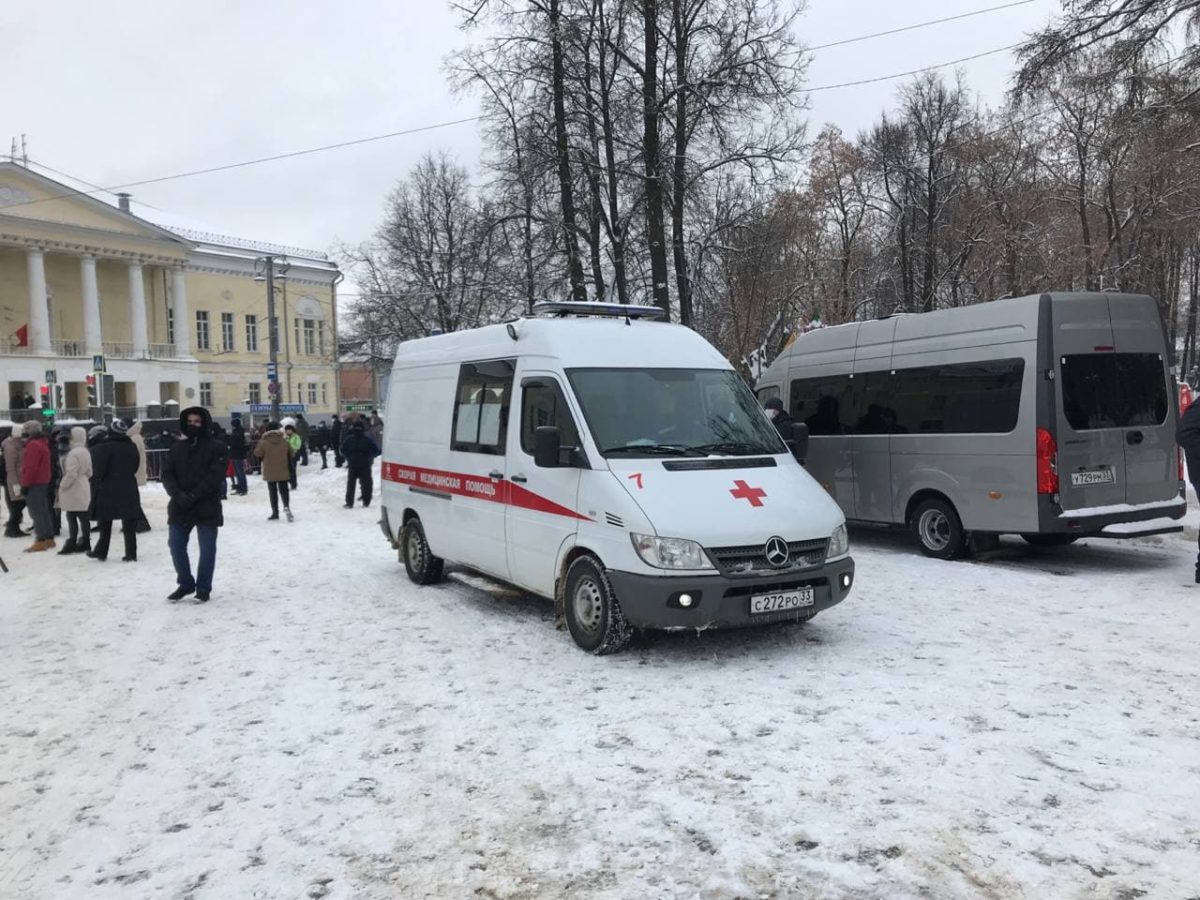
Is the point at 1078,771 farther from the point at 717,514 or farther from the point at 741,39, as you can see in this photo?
the point at 741,39

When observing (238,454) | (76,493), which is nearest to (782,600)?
(76,493)

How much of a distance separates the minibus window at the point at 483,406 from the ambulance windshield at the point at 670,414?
965mm

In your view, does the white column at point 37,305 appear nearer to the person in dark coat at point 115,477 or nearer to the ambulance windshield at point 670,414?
the person in dark coat at point 115,477

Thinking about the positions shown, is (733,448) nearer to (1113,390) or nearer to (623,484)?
(623,484)

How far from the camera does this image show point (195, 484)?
912 centimetres

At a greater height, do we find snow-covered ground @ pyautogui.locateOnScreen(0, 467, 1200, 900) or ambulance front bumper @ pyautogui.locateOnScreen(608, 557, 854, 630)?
ambulance front bumper @ pyautogui.locateOnScreen(608, 557, 854, 630)

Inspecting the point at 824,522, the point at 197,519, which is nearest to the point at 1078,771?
the point at 824,522

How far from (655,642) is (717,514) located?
1244 millimetres

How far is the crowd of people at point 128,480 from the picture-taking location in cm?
916

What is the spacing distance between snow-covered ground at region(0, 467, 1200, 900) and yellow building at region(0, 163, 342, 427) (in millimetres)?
41549

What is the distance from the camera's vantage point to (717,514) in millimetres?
6375

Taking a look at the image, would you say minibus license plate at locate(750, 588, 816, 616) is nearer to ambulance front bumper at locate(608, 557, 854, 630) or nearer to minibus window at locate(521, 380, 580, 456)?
ambulance front bumper at locate(608, 557, 854, 630)

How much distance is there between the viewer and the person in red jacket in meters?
13.5

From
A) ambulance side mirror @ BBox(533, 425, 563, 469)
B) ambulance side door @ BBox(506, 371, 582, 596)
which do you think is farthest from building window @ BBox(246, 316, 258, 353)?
ambulance side mirror @ BBox(533, 425, 563, 469)
